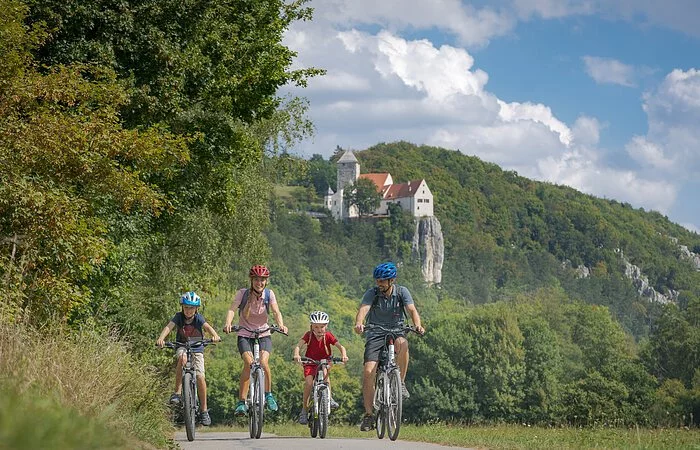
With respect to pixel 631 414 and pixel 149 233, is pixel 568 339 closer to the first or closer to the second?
pixel 631 414

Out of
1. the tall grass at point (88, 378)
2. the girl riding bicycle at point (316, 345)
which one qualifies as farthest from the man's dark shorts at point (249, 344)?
the tall grass at point (88, 378)

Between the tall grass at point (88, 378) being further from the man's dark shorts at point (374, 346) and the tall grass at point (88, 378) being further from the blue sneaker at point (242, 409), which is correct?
the man's dark shorts at point (374, 346)

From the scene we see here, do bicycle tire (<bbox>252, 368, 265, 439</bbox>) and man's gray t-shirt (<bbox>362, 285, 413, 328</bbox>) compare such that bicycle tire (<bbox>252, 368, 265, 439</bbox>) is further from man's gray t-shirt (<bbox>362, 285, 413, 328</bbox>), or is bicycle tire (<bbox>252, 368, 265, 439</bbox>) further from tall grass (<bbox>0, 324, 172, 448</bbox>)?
man's gray t-shirt (<bbox>362, 285, 413, 328</bbox>)

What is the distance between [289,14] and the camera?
85.8ft

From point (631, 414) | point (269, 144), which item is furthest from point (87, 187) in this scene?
point (631, 414)

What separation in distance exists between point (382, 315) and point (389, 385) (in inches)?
27.8

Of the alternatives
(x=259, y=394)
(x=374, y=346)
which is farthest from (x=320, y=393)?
(x=374, y=346)

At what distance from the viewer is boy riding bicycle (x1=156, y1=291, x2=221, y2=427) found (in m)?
11.8

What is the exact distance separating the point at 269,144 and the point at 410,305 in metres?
25.1

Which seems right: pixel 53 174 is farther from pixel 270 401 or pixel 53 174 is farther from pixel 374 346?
pixel 374 346

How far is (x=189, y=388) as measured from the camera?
1170 cm

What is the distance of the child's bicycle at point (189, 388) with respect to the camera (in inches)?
461

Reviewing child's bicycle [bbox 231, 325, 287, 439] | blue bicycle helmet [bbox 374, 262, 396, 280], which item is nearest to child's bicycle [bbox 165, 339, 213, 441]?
child's bicycle [bbox 231, 325, 287, 439]

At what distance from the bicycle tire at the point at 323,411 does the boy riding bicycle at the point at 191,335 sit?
4.57 ft
